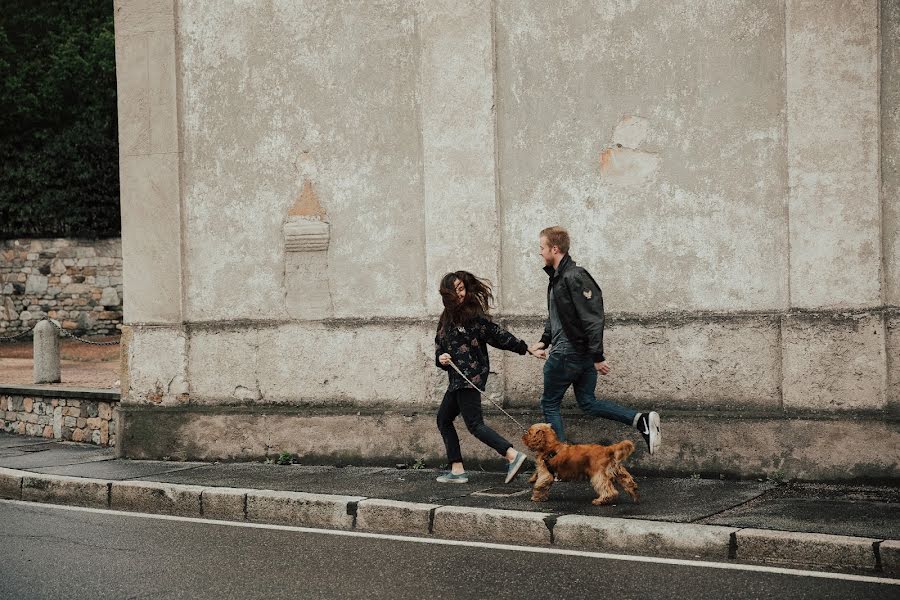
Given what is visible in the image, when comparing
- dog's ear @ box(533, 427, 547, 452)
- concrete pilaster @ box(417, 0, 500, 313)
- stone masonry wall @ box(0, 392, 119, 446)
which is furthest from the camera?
stone masonry wall @ box(0, 392, 119, 446)

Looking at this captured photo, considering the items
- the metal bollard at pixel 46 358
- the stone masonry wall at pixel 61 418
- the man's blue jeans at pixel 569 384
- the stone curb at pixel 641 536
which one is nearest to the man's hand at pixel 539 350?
the man's blue jeans at pixel 569 384

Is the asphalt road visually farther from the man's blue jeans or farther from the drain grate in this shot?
the man's blue jeans

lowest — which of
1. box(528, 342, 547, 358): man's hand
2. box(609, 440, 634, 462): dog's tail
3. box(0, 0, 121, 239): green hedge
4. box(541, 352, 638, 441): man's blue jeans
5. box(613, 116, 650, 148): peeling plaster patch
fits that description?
box(609, 440, 634, 462): dog's tail

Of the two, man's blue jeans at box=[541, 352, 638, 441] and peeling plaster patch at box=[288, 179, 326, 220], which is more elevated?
peeling plaster patch at box=[288, 179, 326, 220]

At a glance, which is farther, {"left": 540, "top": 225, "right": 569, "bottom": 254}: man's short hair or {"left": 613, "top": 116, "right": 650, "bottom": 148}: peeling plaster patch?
{"left": 613, "top": 116, "right": 650, "bottom": 148}: peeling plaster patch

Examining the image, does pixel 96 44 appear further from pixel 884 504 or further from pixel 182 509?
pixel 884 504

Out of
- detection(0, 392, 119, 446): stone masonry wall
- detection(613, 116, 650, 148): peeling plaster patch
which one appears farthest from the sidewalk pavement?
detection(613, 116, 650, 148): peeling plaster patch

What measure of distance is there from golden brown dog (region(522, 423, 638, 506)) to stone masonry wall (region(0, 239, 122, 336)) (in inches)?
742

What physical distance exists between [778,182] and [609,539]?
332cm

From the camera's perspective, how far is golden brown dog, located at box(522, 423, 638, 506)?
7.73 m

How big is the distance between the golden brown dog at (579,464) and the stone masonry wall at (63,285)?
1883 cm

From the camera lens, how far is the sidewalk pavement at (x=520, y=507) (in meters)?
6.63

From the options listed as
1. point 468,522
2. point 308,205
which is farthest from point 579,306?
point 308,205

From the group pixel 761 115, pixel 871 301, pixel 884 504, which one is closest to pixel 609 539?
pixel 884 504
